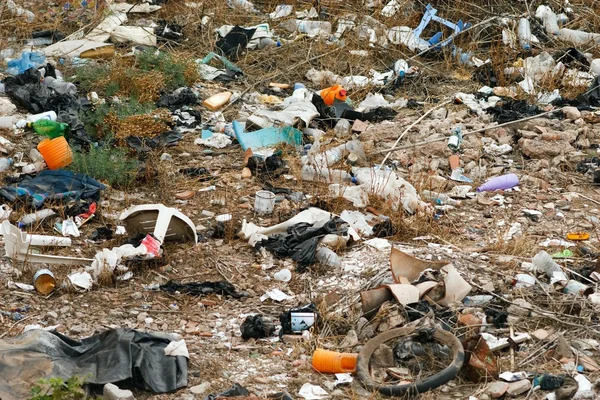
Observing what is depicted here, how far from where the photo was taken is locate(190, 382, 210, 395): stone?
3750 mm

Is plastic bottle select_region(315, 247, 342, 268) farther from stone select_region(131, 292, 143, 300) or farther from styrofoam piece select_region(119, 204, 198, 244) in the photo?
stone select_region(131, 292, 143, 300)

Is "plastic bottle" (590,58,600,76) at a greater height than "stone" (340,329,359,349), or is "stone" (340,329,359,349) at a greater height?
"stone" (340,329,359,349)

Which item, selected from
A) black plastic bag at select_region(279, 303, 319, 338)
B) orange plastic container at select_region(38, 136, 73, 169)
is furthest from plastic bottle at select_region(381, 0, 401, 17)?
Result: black plastic bag at select_region(279, 303, 319, 338)

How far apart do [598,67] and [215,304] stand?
17.1 feet

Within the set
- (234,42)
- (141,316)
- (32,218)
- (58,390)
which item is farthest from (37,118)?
(58,390)

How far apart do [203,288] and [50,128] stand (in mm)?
2674

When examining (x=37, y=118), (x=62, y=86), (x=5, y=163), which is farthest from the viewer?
(x=62, y=86)

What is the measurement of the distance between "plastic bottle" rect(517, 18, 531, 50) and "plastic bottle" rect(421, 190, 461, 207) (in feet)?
11.1

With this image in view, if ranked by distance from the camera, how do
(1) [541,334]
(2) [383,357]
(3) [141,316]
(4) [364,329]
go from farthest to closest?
(3) [141,316], (4) [364,329], (1) [541,334], (2) [383,357]

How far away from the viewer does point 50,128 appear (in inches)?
265

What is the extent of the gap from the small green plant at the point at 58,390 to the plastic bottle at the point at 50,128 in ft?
11.7

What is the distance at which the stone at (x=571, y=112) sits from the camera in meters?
7.24

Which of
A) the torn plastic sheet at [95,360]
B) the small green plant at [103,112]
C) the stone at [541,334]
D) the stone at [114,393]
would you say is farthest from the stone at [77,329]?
the small green plant at [103,112]

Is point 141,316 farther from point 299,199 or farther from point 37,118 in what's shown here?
point 37,118
